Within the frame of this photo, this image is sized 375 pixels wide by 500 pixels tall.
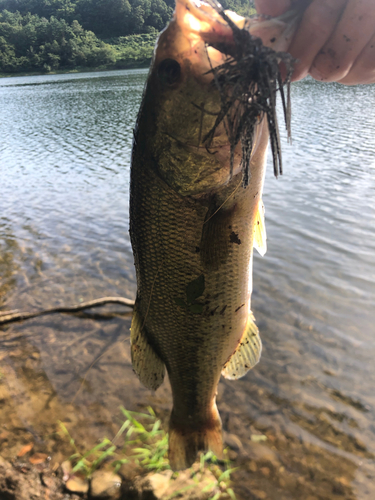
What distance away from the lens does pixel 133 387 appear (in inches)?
163

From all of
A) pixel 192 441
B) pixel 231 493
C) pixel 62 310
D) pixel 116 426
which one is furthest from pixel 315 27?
pixel 62 310

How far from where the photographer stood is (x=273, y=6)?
1.35 m

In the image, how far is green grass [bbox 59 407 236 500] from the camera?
3059 mm

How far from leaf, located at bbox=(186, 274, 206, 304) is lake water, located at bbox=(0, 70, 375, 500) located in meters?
2.20

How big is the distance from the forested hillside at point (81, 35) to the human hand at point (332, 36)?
266 ft

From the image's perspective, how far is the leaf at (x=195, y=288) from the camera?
1935 mm

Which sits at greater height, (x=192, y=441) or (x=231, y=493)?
(x=192, y=441)

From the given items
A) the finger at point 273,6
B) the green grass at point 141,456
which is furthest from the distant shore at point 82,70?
the finger at point 273,6

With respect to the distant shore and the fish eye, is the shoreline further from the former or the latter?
the fish eye

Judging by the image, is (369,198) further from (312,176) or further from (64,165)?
(64,165)

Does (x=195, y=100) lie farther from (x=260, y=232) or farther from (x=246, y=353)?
(x=246, y=353)

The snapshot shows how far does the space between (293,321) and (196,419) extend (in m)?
3.12

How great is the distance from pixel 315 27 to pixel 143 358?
198 centimetres

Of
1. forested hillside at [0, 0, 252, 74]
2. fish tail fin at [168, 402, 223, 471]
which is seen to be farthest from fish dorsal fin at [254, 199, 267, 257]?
forested hillside at [0, 0, 252, 74]
